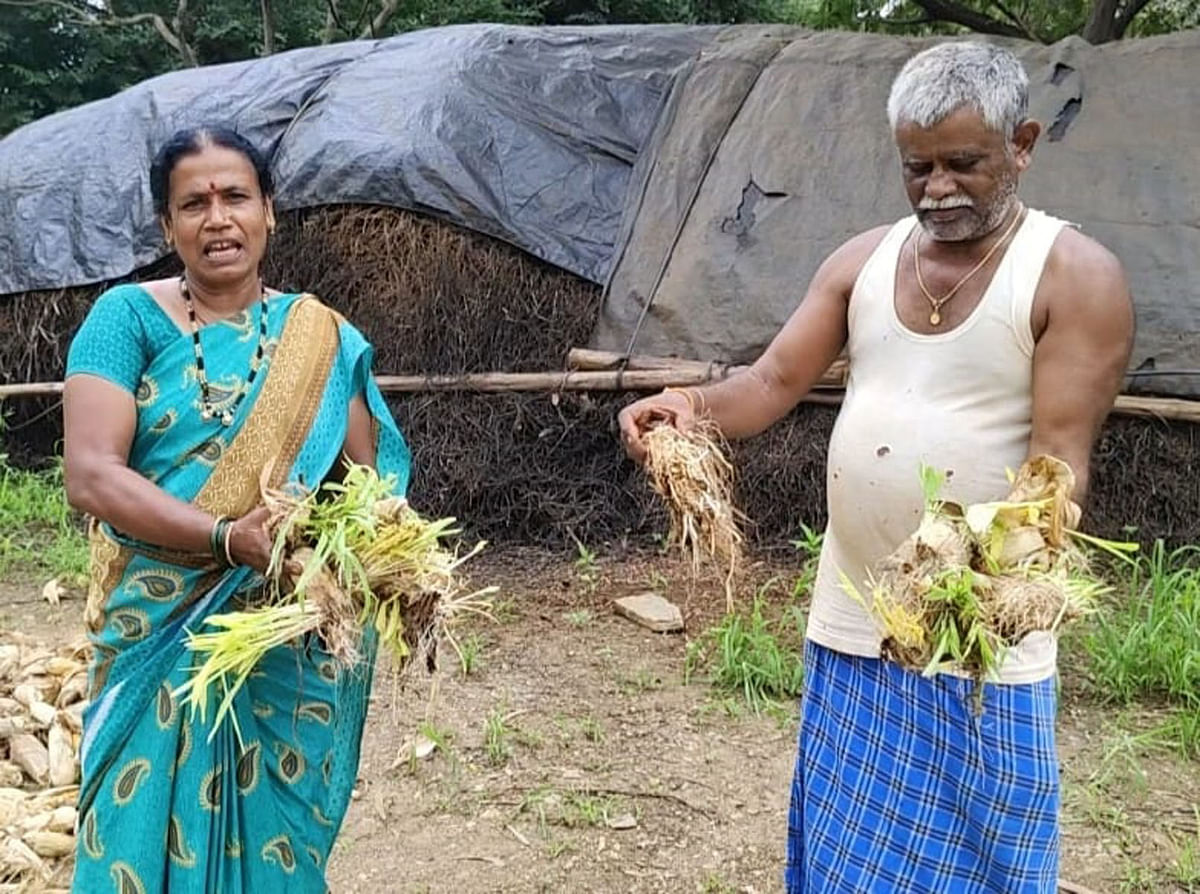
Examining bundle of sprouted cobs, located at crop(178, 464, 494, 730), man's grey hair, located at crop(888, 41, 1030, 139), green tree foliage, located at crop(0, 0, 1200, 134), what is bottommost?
bundle of sprouted cobs, located at crop(178, 464, 494, 730)

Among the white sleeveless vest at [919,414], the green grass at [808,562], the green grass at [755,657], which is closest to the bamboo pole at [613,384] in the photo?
the green grass at [808,562]

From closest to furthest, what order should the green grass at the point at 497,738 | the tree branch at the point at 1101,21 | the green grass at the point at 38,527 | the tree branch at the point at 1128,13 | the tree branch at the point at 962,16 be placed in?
the green grass at the point at 497,738
the green grass at the point at 38,527
the tree branch at the point at 1101,21
the tree branch at the point at 1128,13
the tree branch at the point at 962,16

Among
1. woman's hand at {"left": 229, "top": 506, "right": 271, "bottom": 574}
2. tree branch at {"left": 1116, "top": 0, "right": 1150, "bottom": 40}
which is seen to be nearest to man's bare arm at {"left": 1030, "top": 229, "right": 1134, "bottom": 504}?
woman's hand at {"left": 229, "top": 506, "right": 271, "bottom": 574}

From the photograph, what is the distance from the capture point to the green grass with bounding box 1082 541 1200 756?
3.86m

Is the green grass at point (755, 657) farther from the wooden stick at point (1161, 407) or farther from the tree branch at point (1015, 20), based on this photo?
the tree branch at point (1015, 20)

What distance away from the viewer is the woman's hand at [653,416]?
6.98 feet

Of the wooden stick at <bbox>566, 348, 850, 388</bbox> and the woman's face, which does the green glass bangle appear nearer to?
the woman's face

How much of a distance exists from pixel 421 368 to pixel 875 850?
14.3 ft

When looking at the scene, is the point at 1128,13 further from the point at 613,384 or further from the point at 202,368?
the point at 202,368

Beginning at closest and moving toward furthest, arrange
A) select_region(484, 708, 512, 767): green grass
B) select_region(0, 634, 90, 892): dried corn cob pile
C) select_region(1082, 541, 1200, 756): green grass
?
1. select_region(0, 634, 90, 892): dried corn cob pile
2. select_region(484, 708, 512, 767): green grass
3. select_region(1082, 541, 1200, 756): green grass

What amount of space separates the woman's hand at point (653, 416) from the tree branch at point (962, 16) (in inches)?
297

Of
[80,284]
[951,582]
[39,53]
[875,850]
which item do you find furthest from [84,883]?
[39,53]

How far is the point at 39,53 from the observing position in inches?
614


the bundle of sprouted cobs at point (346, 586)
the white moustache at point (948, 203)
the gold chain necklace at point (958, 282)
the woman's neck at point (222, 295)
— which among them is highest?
the white moustache at point (948, 203)
